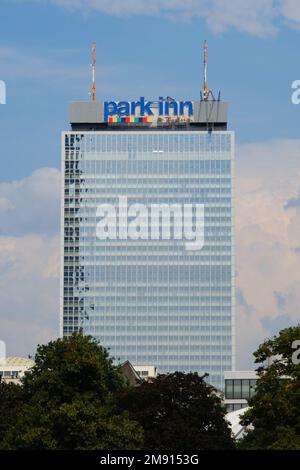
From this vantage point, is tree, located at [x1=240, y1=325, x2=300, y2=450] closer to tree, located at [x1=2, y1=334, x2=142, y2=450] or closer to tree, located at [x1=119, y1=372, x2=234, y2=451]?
tree, located at [x1=119, y1=372, x2=234, y2=451]

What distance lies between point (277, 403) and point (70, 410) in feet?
59.2

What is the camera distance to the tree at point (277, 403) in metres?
115

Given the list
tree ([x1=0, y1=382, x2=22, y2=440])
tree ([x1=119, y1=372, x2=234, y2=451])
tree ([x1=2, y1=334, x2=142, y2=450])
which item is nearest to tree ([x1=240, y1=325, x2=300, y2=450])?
tree ([x1=119, y1=372, x2=234, y2=451])

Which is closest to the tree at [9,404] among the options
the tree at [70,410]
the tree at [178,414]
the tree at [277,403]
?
the tree at [70,410]

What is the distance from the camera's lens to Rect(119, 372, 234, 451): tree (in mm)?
123125

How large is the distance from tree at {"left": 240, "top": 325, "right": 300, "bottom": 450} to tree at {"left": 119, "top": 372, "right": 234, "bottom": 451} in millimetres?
4832

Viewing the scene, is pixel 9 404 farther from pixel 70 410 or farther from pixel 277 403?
pixel 277 403

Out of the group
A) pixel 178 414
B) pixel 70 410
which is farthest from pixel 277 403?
pixel 70 410

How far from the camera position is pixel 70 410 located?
376ft

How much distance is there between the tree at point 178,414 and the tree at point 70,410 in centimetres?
400

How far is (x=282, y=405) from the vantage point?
116 metres

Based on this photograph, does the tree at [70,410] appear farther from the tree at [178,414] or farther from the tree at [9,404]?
the tree at [178,414]
